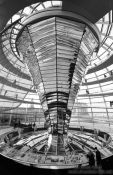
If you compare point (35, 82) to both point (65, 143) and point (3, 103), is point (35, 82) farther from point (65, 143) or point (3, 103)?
point (3, 103)

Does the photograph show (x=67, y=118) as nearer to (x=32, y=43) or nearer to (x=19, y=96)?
(x=32, y=43)

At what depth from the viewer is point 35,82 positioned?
17.6 meters

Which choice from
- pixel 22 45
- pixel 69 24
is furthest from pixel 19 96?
pixel 69 24

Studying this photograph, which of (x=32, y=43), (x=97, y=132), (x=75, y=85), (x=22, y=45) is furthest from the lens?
(x=97, y=132)

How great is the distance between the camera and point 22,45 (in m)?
15.8

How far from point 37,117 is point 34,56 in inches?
631

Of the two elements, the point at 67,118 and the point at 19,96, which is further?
the point at 19,96

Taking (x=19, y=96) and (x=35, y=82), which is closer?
(x=35, y=82)

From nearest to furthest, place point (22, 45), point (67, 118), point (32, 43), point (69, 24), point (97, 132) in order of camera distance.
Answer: point (69, 24) < point (32, 43) < point (22, 45) < point (67, 118) < point (97, 132)

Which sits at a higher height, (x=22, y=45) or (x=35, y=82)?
(x=22, y=45)

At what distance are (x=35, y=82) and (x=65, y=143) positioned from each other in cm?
653

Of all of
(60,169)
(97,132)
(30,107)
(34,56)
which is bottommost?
(60,169)

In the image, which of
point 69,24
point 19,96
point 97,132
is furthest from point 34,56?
point 19,96

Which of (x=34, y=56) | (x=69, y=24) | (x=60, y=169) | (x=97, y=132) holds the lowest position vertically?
(x=60, y=169)
